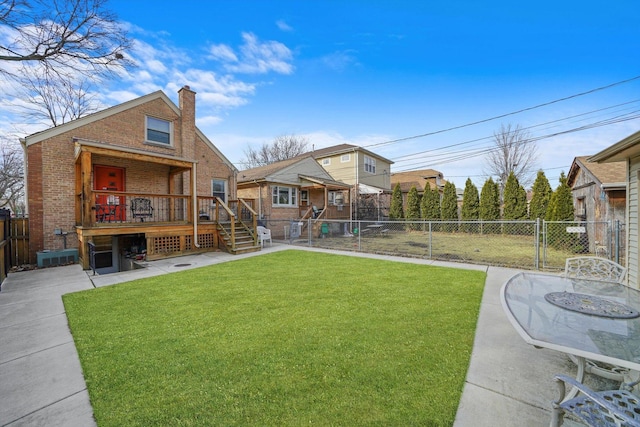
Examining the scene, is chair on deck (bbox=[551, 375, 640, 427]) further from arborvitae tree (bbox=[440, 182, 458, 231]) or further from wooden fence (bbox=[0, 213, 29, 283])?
arborvitae tree (bbox=[440, 182, 458, 231])

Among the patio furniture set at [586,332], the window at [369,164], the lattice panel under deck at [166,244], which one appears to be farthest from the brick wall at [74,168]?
the window at [369,164]

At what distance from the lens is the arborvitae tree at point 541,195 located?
15.3 m

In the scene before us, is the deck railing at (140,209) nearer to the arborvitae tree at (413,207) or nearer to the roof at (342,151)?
the roof at (342,151)

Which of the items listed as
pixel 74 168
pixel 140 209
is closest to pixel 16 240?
pixel 74 168

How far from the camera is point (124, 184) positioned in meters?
9.92

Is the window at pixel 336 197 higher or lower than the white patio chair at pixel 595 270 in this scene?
higher

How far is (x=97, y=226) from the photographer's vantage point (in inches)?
303

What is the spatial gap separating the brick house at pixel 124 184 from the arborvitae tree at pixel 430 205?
1443 centimetres

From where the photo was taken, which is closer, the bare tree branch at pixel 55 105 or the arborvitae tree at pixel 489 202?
the bare tree branch at pixel 55 105

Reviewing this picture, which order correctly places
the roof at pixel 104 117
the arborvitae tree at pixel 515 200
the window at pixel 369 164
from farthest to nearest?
the window at pixel 369 164 < the arborvitae tree at pixel 515 200 < the roof at pixel 104 117

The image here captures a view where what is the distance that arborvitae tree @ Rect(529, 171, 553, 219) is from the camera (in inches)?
603

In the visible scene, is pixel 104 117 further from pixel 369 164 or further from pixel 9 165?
pixel 9 165

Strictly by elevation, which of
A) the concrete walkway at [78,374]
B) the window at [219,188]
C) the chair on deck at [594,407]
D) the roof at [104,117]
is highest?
the roof at [104,117]

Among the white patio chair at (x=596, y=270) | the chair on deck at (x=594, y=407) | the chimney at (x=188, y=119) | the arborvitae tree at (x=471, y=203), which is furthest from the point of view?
the arborvitae tree at (x=471, y=203)
